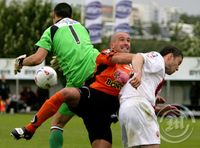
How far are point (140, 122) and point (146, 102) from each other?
27 centimetres

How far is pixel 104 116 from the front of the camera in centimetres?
1066

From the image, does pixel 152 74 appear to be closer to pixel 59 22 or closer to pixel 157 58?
pixel 157 58

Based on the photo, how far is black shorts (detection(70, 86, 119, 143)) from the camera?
34.4ft

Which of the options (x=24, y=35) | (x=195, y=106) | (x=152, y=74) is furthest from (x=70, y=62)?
(x=24, y=35)

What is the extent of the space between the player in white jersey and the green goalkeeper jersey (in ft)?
5.58

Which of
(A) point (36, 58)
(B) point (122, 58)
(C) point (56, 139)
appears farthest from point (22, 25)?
(B) point (122, 58)

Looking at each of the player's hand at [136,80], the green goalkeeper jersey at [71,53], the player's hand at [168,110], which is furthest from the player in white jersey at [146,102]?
the green goalkeeper jersey at [71,53]

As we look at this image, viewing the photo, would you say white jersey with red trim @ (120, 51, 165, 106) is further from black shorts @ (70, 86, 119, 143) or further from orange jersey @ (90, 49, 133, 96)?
A: black shorts @ (70, 86, 119, 143)

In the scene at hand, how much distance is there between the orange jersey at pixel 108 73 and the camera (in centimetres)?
1026

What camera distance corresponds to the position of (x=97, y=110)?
34.7 feet

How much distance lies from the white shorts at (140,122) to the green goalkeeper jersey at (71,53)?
1.79 meters

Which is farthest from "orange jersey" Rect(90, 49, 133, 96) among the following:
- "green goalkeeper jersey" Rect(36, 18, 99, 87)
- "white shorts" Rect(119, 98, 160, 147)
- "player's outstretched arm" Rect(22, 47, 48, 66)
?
"white shorts" Rect(119, 98, 160, 147)

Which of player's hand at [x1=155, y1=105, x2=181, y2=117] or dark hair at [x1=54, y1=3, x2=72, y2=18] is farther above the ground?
dark hair at [x1=54, y1=3, x2=72, y2=18]

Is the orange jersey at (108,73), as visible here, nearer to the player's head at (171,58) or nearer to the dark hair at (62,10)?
the player's head at (171,58)
